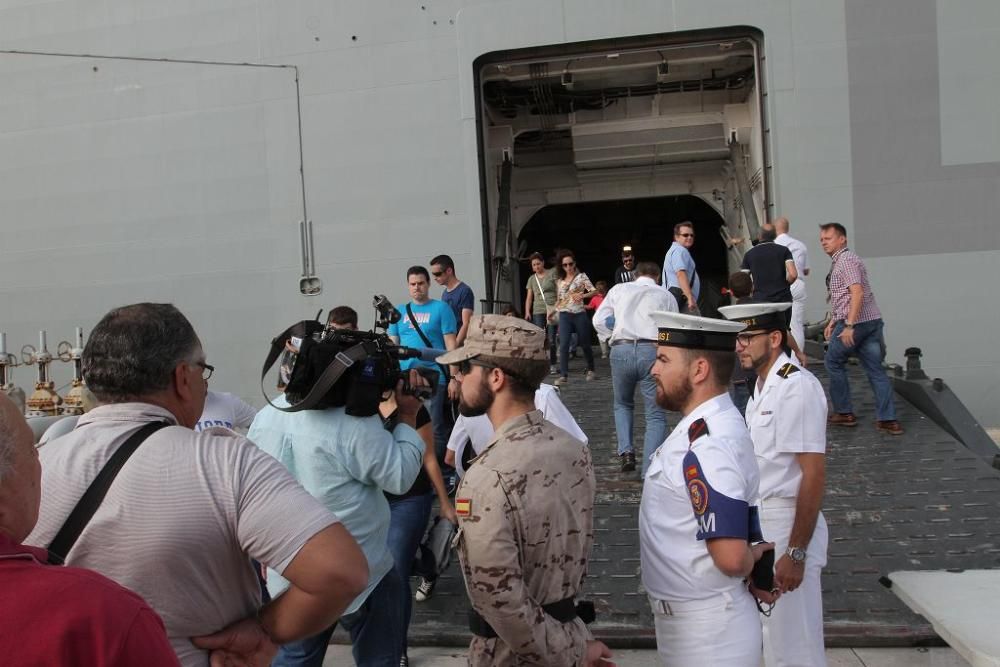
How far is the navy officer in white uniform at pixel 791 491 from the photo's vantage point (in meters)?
2.61

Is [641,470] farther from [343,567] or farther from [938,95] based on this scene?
[938,95]

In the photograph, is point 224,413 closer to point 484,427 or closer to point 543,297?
point 484,427

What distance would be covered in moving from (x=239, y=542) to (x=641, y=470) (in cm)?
474

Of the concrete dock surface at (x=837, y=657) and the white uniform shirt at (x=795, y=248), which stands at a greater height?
the white uniform shirt at (x=795, y=248)

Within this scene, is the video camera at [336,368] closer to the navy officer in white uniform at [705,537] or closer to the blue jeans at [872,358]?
the navy officer in white uniform at [705,537]

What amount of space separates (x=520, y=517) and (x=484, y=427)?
1.72 meters

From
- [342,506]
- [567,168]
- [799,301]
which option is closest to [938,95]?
[799,301]

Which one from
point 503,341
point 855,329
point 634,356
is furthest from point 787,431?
point 855,329

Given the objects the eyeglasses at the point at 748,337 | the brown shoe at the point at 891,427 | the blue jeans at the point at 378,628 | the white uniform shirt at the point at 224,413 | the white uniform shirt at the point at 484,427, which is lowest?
the brown shoe at the point at 891,427

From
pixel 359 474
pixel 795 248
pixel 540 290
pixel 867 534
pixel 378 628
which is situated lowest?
pixel 867 534

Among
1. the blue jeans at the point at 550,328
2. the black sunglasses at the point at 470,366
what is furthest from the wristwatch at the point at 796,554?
the blue jeans at the point at 550,328

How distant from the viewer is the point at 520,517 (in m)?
1.84

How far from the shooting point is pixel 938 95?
814 cm

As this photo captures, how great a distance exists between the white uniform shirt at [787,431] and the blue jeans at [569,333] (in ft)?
18.3
